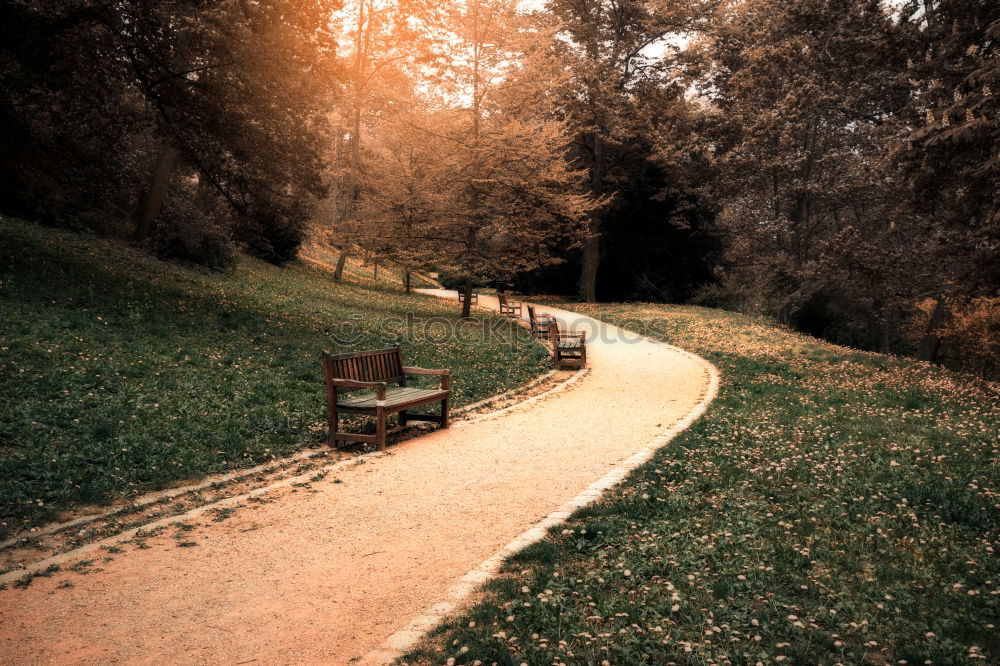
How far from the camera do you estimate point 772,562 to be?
14.4 feet

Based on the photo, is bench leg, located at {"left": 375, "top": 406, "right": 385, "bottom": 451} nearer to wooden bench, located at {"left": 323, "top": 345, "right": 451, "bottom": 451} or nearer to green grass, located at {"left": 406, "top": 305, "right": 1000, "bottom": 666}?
wooden bench, located at {"left": 323, "top": 345, "right": 451, "bottom": 451}

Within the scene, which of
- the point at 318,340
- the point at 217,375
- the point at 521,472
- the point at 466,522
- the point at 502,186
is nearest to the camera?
the point at 466,522

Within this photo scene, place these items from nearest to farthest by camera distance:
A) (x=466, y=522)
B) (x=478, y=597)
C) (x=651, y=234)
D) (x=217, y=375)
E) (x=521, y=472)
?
(x=478, y=597), (x=466, y=522), (x=521, y=472), (x=217, y=375), (x=651, y=234)

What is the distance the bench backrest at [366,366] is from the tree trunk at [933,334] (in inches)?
744

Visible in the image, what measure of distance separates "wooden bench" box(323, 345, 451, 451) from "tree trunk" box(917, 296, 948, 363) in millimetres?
18808

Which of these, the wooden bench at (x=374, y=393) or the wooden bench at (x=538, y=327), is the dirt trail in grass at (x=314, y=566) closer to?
the wooden bench at (x=374, y=393)

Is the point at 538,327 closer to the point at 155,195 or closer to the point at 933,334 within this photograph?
the point at 155,195

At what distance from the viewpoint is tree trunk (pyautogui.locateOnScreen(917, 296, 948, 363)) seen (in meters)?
21.1

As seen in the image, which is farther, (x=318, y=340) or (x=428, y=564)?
(x=318, y=340)

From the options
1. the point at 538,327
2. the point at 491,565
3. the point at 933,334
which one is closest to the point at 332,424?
the point at 491,565

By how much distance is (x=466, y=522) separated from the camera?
5477 mm

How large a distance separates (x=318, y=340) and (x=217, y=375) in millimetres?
4108

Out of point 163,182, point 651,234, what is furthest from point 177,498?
point 651,234

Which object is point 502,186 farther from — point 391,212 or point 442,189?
point 391,212
